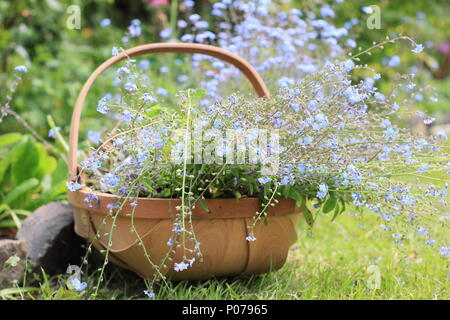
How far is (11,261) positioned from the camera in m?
1.69

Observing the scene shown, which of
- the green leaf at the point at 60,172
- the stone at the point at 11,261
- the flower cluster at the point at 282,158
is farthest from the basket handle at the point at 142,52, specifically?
the green leaf at the point at 60,172

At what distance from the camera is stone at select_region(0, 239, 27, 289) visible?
1712 millimetres

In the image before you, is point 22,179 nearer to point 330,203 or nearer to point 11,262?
point 11,262

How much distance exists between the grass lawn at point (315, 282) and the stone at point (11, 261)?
0.05m

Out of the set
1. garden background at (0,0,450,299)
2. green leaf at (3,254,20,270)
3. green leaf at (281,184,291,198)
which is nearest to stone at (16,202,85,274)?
garden background at (0,0,450,299)

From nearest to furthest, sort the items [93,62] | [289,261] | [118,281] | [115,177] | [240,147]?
1. [240,147]
2. [115,177]
3. [118,281]
4. [289,261]
5. [93,62]

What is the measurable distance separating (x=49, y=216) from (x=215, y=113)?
92 cm

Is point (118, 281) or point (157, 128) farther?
point (118, 281)

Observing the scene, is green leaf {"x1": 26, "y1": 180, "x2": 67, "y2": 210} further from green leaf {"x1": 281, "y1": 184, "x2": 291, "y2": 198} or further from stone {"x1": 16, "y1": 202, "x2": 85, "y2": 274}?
green leaf {"x1": 281, "y1": 184, "x2": 291, "y2": 198}

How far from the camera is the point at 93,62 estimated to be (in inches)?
155

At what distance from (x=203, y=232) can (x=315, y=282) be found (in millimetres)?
457

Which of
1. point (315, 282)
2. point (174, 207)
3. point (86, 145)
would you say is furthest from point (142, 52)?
point (315, 282)
